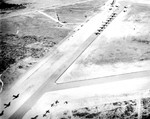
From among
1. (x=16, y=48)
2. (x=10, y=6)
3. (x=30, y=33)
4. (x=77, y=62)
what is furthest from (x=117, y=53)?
(x=10, y=6)

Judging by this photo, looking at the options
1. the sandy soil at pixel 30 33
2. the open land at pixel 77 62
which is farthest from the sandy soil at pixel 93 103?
the sandy soil at pixel 30 33

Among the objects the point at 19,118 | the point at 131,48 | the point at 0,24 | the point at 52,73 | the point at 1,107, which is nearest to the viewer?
the point at 19,118

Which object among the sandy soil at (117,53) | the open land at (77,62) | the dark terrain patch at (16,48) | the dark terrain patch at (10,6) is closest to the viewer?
the open land at (77,62)

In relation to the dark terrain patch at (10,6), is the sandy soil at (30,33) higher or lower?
lower

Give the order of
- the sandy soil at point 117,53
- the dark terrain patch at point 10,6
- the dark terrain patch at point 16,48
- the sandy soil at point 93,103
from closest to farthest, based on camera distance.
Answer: the sandy soil at point 93,103 → the sandy soil at point 117,53 → the dark terrain patch at point 16,48 → the dark terrain patch at point 10,6

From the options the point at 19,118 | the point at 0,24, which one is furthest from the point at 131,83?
the point at 0,24

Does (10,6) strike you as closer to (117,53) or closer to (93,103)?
(117,53)

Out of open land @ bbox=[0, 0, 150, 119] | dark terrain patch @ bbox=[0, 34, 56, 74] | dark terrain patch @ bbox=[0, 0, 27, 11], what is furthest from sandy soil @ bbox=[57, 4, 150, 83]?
dark terrain patch @ bbox=[0, 0, 27, 11]

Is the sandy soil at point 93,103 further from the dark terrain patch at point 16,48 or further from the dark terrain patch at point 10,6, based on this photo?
the dark terrain patch at point 10,6

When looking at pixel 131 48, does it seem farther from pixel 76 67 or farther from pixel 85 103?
pixel 85 103
